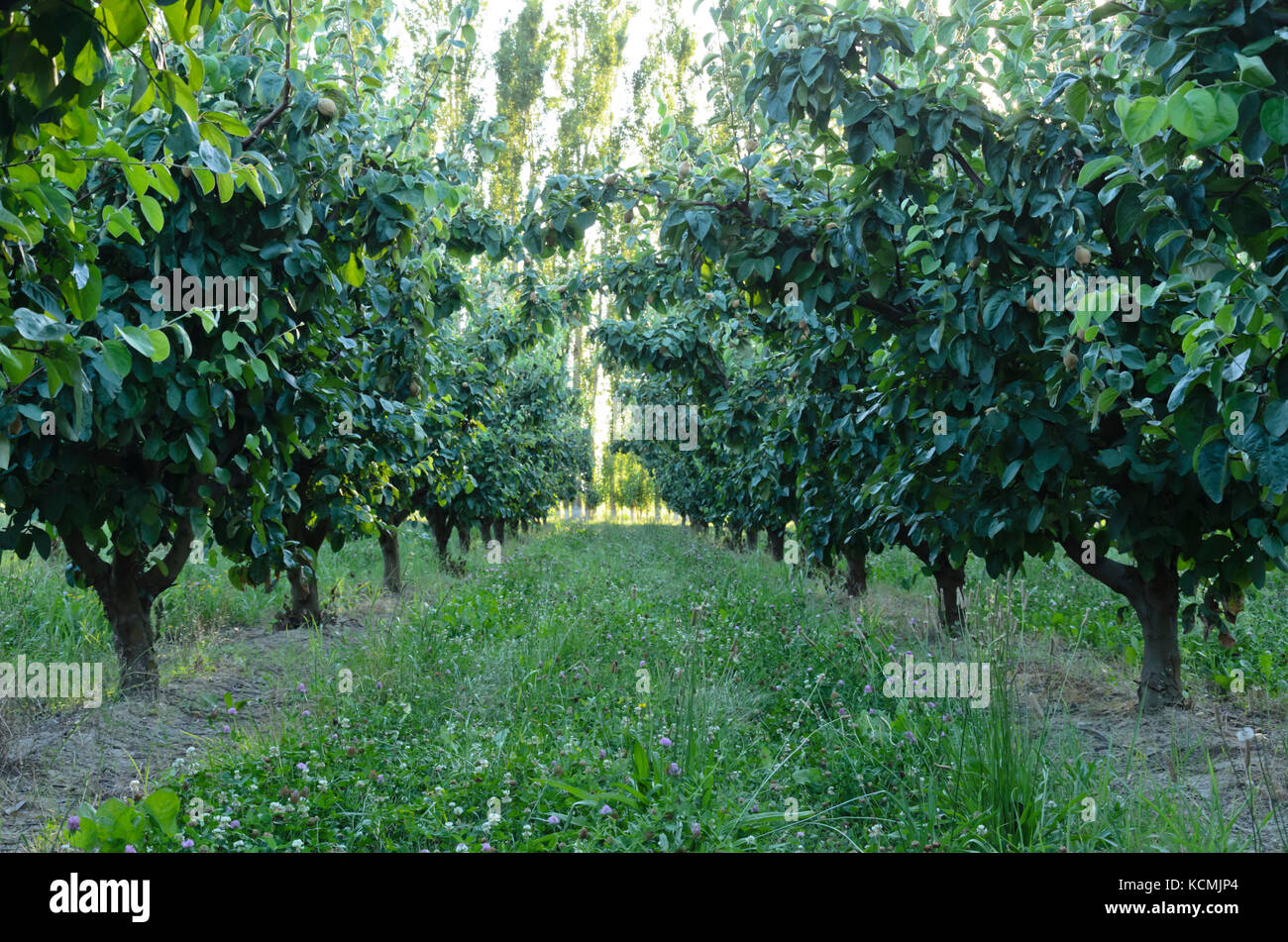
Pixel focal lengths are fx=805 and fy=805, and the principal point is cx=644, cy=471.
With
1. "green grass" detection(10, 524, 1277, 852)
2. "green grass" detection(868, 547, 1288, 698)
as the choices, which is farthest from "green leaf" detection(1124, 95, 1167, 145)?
"green grass" detection(868, 547, 1288, 698)

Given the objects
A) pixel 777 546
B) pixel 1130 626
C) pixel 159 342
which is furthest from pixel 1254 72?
pixel 777 546

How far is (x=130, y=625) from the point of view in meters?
4.78

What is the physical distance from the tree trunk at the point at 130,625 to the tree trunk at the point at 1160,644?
576 cm

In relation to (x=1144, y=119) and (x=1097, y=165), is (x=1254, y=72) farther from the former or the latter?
(x=1097, y=165)

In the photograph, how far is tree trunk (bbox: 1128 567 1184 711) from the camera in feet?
14.7

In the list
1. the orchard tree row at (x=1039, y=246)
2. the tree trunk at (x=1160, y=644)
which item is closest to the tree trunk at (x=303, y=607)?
the orchard tree row at (x=1039, y=246)

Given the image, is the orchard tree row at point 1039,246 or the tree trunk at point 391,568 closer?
the orchard tree row at point 1039,246

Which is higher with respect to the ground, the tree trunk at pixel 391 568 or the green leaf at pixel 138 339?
the green leaf at pixel 138 339

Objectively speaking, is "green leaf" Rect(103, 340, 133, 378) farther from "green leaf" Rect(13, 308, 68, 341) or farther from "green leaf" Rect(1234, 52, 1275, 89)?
"green leaf" Rect(1234, 52, 1275, 89)

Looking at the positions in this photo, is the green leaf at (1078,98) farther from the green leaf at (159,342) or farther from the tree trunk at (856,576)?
the tree trunk at (856,576)

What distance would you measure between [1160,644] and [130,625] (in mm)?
5962

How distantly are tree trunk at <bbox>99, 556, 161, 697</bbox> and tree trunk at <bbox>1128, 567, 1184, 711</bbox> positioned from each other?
5.76m

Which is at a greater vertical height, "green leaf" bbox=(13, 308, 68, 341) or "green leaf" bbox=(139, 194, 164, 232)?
"green leaf" bbox=(139, 194, 164, 232)

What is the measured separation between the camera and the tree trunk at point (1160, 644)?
176 inches
